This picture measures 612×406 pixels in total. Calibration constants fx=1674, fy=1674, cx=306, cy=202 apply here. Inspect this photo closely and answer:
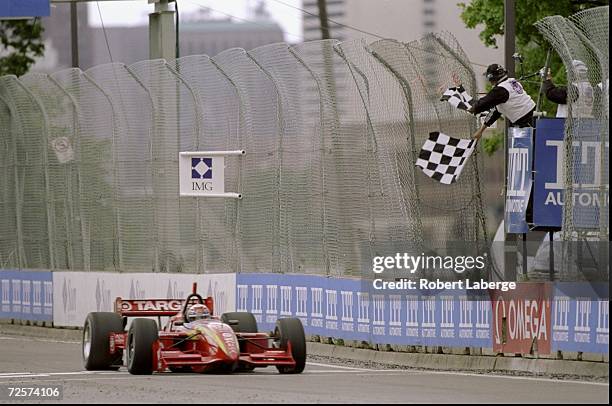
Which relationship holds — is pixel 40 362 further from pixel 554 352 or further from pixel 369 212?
pixel 554 352

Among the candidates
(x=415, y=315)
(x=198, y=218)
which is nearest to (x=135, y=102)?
(x=198, y=218)

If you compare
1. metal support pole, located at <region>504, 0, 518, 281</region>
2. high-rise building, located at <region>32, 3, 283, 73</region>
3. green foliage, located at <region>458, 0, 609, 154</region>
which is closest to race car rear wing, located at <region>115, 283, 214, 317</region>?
metal support pole, located at <region>504, 0, 518, 281</region>

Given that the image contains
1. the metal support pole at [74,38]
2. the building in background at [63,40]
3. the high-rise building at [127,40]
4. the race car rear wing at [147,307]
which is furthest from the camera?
the high-rise building at [127,40]

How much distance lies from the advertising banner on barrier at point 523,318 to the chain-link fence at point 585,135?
464 mm

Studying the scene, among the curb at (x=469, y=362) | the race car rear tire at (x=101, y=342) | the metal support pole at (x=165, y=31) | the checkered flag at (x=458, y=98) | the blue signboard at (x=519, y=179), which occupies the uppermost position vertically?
the metal support pole at (x=165, y=31)

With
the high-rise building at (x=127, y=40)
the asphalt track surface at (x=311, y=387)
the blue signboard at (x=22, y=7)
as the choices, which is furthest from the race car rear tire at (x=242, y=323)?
the high-rise building at (x=127, y=40)

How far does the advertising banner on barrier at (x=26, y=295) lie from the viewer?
85.0 ft

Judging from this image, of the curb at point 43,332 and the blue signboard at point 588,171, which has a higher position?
the blue signboard at point 588,171

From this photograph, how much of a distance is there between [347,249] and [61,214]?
7479 mm

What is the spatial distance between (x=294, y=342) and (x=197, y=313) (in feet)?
3.39

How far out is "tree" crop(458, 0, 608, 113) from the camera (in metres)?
32.3

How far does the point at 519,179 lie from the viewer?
18016 millimetres

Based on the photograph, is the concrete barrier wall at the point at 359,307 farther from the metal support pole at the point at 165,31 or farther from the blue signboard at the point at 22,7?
the blue signboard at the point at 22,7

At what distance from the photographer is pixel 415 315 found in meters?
18.6
